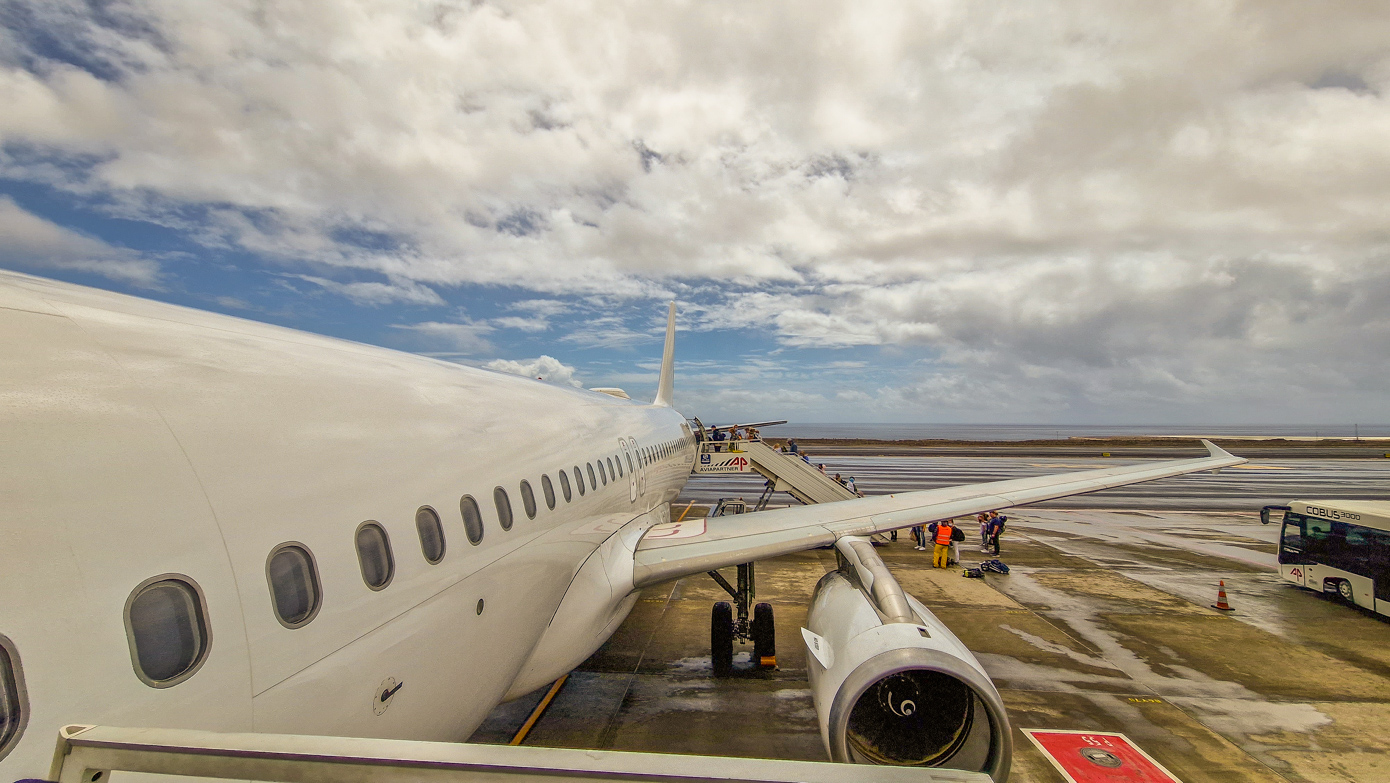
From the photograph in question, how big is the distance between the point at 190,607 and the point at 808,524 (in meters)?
7.66

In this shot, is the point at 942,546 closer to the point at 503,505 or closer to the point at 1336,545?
the point at 1336,545

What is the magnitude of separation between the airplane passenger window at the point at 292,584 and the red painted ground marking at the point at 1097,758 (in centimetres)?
824

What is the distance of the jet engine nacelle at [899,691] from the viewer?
5.02 meters

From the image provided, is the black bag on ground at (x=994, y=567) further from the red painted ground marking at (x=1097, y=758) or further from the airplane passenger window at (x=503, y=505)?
the airplane passenger window at (x=503, y=505)

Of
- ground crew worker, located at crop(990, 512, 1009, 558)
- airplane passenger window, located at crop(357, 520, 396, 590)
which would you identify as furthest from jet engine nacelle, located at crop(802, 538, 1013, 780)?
ground crew worker, located at crop(990, 512, 1009, 558)

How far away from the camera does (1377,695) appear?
9.31 metres

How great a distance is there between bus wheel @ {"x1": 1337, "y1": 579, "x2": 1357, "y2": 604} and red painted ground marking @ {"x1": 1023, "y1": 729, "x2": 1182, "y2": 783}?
10456 mm

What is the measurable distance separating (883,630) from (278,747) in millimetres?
4980

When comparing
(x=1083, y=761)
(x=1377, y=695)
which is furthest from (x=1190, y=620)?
(x=1083, y=761)

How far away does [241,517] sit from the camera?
2.75 meters

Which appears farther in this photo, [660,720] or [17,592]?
[660,720]

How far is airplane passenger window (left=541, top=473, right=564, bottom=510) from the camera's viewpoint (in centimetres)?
620

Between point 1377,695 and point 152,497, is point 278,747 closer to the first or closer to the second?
point 152,497

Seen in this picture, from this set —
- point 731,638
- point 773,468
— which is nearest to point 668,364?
point 773,468
